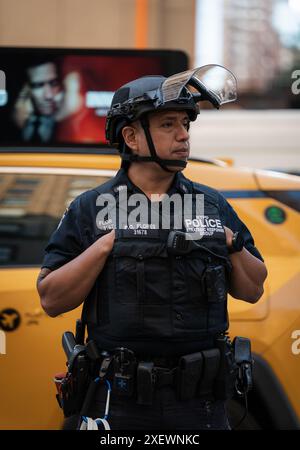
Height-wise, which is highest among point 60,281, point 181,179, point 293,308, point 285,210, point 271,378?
point 181,179

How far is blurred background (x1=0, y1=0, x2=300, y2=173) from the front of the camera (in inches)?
222

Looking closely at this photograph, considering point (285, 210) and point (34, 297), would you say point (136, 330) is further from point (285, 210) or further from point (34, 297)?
point (285, 210)

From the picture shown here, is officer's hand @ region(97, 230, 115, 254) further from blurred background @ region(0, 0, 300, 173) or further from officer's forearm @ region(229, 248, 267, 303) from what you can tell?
blurred background @ region(0, 0, 300, 173)

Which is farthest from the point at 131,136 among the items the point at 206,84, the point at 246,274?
the point at 246,274

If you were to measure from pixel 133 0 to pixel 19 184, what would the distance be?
2910mm

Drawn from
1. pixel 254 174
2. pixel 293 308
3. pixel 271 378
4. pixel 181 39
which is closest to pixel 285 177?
pixel 254 174

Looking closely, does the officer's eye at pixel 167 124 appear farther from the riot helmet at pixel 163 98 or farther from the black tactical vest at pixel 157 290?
the black tactical vest at pixel 157 290

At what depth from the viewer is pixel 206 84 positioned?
91.6 inches

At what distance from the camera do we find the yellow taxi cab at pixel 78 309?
3.20 m

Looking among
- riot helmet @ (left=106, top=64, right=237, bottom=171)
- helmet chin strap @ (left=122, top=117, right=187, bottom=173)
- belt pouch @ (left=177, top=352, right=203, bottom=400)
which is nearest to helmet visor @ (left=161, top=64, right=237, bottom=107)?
riot helmet @ (left=106, top=64, right=237, bottom=171)


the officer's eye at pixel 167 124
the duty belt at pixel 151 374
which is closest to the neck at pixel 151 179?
the officer's eye at pixel 167 124

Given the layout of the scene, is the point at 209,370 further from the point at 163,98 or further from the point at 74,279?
the point at 163,98

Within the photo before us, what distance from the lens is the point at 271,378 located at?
318 cm

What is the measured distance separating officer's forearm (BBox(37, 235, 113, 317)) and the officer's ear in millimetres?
302
